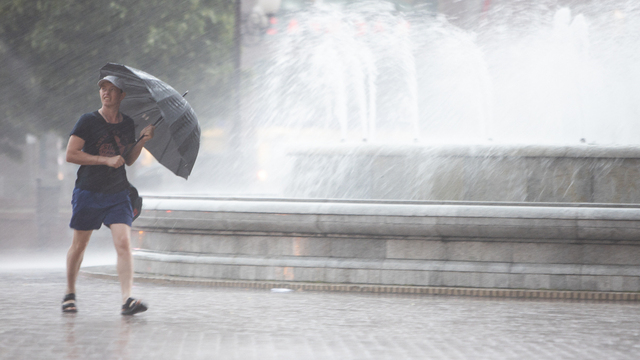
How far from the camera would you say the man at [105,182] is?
5891mm

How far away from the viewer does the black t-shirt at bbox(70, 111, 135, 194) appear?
5949 millimetres

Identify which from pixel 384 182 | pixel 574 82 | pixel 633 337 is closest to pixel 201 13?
pixel 574 82

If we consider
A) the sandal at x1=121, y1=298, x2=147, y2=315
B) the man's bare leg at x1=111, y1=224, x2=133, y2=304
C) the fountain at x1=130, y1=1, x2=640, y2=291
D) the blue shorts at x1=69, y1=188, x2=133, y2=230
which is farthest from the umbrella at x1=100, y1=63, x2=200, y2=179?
the fountain at x1=130, y1=1, x2=640, y2=291

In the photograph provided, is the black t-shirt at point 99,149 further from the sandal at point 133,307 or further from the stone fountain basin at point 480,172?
the stone fountain basin at point 480,172

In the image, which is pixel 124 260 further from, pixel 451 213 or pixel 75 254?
pixel 451 213

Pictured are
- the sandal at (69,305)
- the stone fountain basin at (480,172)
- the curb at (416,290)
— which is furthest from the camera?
the stone fountain basin at (480,172)

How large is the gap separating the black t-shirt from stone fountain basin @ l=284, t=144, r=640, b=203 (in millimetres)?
4366

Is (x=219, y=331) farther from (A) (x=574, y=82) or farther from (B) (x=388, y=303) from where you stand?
(A) (x=574, y=82)

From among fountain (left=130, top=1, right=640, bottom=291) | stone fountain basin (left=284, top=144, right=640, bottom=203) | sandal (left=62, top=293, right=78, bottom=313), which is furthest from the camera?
stone fountain basin (left=284, top=144, right=640, bottom=203)

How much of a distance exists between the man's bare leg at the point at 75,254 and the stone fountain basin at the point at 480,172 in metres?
4.56

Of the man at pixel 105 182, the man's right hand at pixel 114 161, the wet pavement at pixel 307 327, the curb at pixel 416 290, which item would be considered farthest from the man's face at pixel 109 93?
the curb at pixel 416 290

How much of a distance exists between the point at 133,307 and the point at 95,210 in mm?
715

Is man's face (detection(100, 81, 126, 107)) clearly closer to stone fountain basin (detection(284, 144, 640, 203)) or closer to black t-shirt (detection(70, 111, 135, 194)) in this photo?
black t-shirt (detection(70, 111, 135, 194))

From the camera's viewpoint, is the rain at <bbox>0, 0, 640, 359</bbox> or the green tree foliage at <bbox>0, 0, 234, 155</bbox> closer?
the rain at <bbox>0, 0, 640, 359</bbox>
